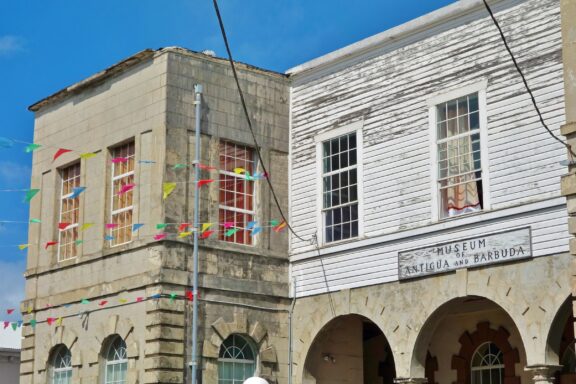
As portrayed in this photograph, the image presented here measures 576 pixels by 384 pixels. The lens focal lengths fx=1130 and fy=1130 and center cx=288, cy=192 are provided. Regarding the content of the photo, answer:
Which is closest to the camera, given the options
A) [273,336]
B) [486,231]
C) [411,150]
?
[486,231]

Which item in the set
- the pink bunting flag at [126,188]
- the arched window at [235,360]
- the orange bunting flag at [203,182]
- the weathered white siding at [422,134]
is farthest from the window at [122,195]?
the weathered white siding at [422,134]

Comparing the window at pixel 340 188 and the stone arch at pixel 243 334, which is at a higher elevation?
the window at pixel 340 188

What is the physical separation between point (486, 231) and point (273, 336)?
530cm

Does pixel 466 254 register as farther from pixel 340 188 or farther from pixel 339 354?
pixel 339 354

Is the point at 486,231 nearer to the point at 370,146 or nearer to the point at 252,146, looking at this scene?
the point at 370,146

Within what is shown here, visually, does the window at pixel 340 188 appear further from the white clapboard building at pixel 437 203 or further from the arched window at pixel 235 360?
the arched window at pixel 235 360

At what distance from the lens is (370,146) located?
21.5 m

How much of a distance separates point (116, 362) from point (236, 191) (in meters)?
4.08

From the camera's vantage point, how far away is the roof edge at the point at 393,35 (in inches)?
792

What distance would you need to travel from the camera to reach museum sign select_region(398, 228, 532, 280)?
18391 millimetres

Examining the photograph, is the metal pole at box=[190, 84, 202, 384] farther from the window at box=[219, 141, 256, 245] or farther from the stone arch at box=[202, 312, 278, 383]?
the window at box=[219, 141, 256, 245]

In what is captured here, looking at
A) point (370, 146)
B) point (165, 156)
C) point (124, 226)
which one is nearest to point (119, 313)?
point (124, 226)

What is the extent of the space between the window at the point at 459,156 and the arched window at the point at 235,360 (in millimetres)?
4834

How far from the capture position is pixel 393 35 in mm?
21266
